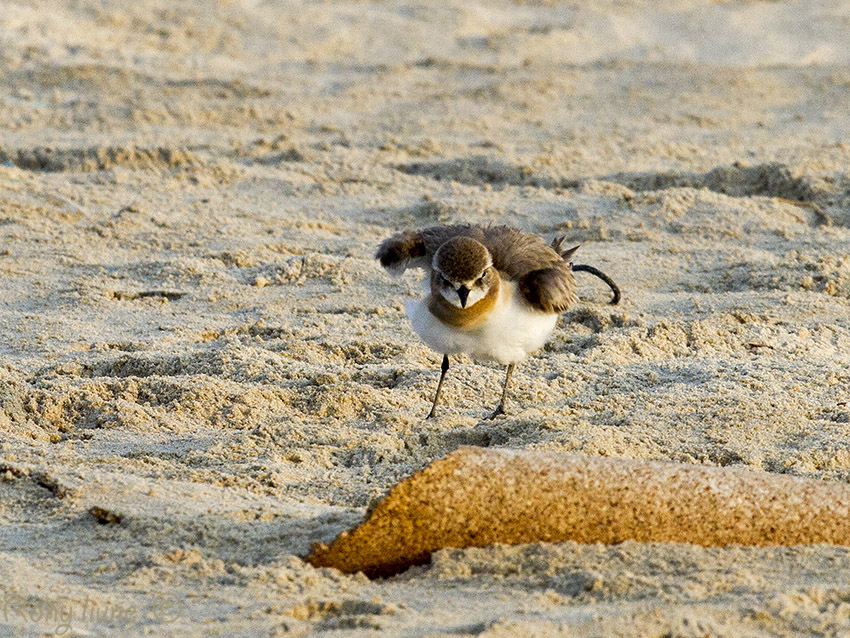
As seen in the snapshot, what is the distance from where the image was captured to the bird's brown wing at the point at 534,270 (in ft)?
16.6

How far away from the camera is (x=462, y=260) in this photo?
15.9 feet

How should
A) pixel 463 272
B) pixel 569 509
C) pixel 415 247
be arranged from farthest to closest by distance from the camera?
pixel 415 247, pixel 463 272, pixel 569 509

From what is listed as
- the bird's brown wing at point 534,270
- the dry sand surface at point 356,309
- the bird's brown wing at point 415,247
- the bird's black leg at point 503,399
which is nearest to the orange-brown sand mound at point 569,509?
the dry sand surface at point 356,309

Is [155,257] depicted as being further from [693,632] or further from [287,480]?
[693,632]

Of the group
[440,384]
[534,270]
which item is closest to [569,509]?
[440,384]

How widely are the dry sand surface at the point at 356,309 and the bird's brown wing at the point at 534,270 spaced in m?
0.45

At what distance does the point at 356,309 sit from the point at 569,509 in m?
3.11

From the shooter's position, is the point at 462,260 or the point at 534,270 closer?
the point at 462,260

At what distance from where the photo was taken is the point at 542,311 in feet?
16.7

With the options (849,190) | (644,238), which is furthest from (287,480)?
(849,190)

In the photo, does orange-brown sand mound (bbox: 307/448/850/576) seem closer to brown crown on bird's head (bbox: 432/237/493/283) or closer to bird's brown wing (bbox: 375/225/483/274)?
brown crown on bird's head (bbox: 432/237/493/283)

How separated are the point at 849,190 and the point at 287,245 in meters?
3.93

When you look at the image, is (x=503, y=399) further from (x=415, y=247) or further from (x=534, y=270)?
(x=415, y=247)

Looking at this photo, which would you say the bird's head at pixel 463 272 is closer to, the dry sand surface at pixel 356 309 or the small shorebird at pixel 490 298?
the small shorebird at pixel 490 298
